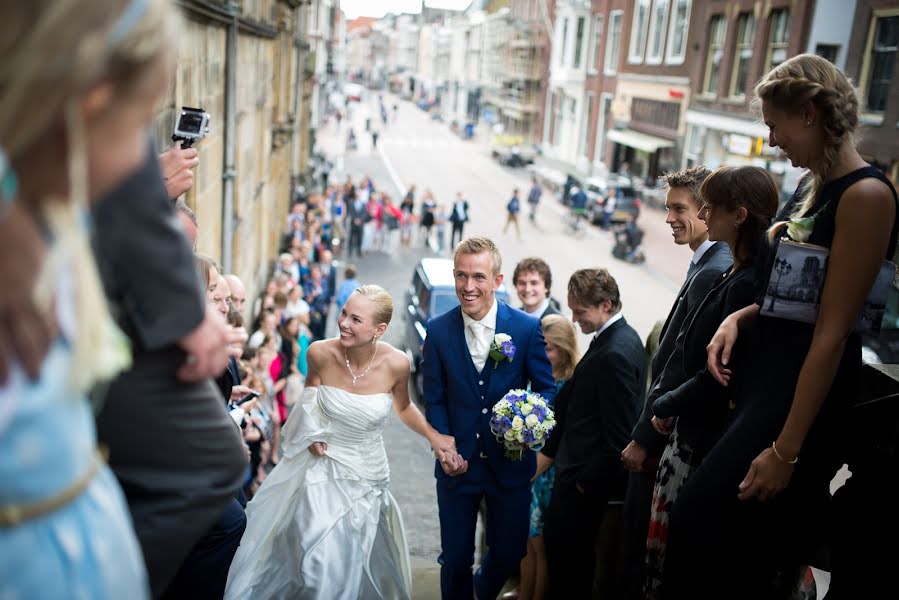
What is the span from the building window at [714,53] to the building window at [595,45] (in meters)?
12.9

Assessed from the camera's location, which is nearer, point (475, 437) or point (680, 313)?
point (680, 313)

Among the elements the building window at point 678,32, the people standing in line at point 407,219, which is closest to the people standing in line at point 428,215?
the people standing in line at point 407,219

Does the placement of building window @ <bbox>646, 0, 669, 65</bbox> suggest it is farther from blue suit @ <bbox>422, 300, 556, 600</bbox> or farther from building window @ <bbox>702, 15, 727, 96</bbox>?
blue suit @ <bbox>422, 300, 556, 600</bbox>

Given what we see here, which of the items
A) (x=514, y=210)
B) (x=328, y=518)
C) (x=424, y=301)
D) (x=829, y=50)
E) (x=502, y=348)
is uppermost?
(x=829, y=50)

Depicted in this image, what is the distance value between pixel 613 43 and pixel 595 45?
236 cm

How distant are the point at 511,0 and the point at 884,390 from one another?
64655 mm

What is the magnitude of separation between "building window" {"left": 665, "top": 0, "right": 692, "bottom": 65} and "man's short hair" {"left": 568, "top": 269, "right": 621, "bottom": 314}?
30.4 m

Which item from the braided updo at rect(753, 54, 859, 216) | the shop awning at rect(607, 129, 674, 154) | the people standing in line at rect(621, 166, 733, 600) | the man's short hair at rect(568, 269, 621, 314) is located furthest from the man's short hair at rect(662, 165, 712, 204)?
the shop awning at rect(607, 129, 674, 154)

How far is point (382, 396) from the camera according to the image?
4.27m

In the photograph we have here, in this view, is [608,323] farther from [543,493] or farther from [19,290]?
[19,290]

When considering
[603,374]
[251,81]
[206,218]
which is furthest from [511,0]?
[603,374]

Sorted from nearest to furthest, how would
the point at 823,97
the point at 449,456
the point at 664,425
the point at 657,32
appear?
the point at 823,97
the point at 664,425
the point at 449,456
the point at 657,32

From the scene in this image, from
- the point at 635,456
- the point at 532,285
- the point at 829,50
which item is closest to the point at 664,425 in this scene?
the point at 635,456

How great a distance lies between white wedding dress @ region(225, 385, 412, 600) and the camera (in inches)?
155
